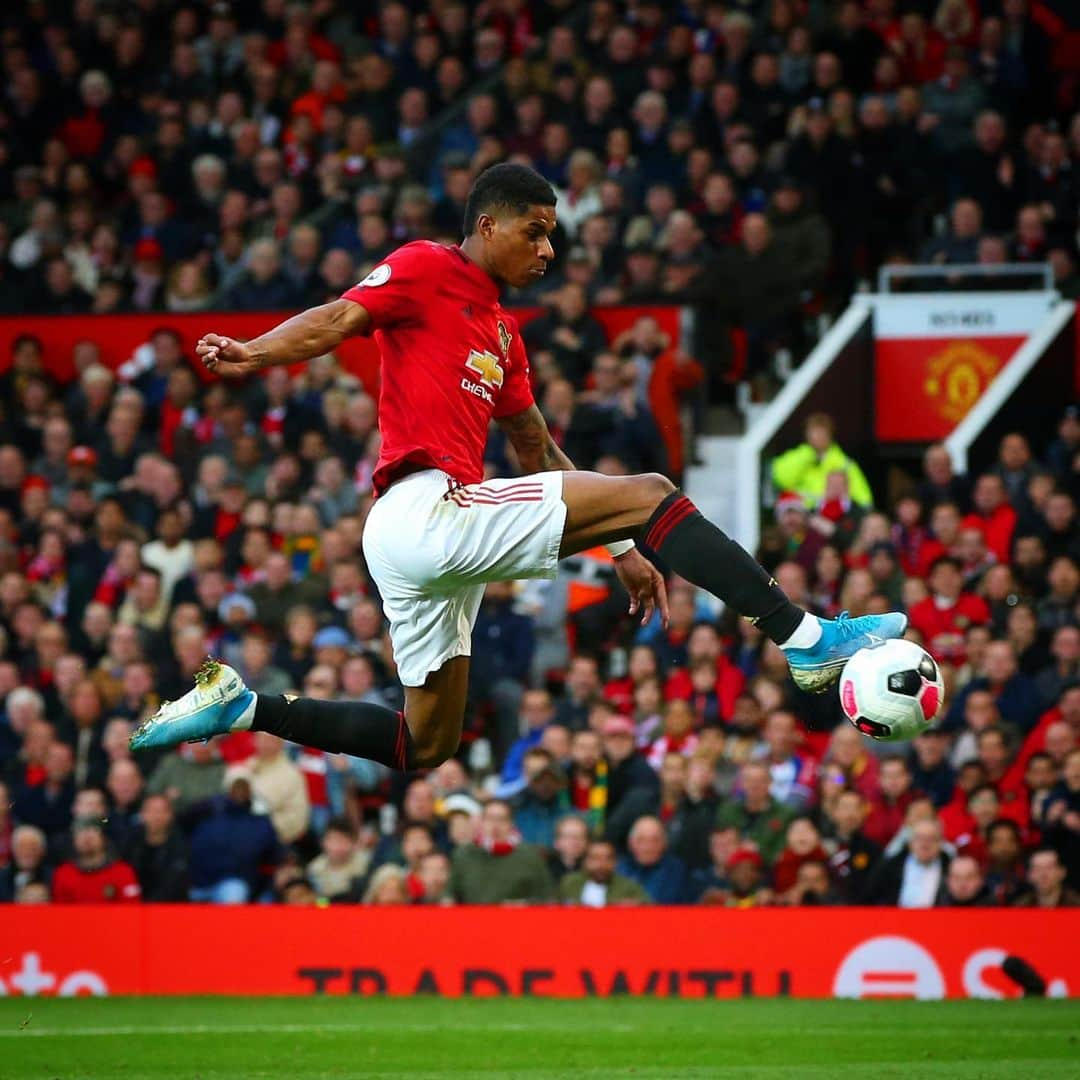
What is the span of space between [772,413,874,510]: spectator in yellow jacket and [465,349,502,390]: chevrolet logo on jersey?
300 inches

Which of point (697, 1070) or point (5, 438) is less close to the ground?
point (5, 438)

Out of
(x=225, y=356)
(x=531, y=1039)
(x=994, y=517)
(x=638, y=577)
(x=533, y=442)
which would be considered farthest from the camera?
(x=994, y=517)

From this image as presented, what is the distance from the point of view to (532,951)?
506 inches

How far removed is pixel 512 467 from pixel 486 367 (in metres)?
7.84

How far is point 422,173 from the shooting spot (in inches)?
749

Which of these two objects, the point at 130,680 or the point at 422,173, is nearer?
the point at 130,680

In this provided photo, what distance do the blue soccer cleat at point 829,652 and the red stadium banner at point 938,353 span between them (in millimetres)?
9790

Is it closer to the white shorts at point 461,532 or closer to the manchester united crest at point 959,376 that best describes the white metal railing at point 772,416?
the manchester united crest at point 959,376

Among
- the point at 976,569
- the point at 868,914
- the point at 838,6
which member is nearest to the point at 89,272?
the point at 838,6

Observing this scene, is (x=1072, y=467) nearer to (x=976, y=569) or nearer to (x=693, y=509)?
(x=976, y=569)

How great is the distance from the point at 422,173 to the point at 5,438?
13.8 feet

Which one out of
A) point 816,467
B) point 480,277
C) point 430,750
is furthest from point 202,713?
point 816,467

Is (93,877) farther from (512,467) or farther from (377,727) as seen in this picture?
(377,727)

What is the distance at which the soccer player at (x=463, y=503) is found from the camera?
7500 millimetres
